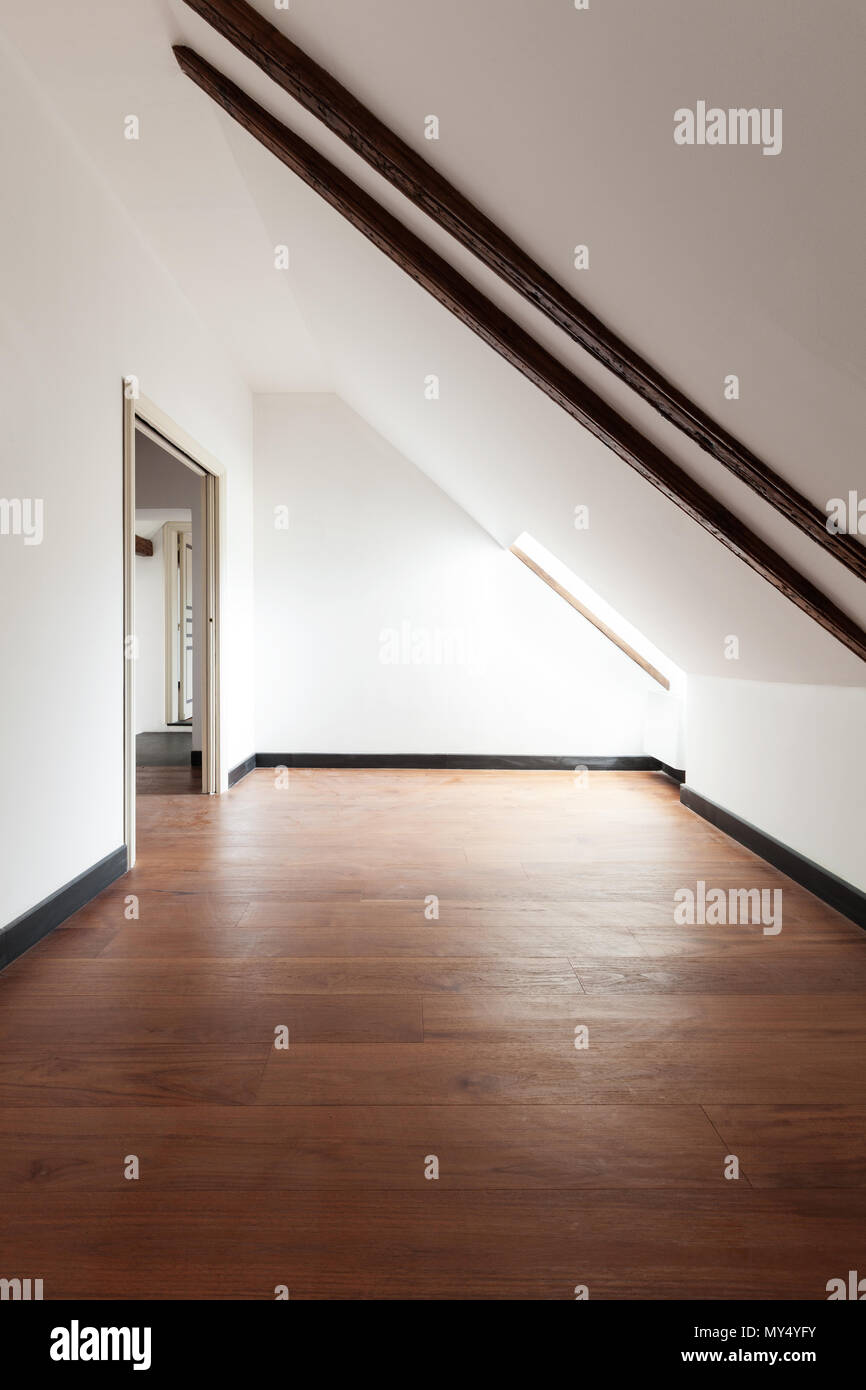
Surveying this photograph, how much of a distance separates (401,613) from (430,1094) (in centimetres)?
448

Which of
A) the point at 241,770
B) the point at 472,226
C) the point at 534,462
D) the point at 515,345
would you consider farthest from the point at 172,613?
the point at 472,226

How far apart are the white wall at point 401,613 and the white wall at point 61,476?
7.63 feet

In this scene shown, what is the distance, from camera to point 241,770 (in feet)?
17.9

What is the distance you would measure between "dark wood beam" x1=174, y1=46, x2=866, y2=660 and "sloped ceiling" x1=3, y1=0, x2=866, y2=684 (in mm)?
59

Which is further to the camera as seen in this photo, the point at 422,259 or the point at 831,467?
the point at 422,259

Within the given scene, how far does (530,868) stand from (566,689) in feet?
8.97

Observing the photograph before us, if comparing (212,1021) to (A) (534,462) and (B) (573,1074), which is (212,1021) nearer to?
(B) (573,1074)

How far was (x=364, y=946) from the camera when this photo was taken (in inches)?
95.3

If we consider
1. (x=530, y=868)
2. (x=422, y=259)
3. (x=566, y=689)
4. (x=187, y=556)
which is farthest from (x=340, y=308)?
(x=187, y=556)

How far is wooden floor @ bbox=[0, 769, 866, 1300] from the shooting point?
121cm

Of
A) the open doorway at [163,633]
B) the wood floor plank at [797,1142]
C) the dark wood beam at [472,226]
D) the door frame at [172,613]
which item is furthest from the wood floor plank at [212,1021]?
the door frame at [172,613]

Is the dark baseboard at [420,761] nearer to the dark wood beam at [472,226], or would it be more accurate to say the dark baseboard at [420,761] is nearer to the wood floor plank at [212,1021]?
the wood floor plank at [212,1021]
